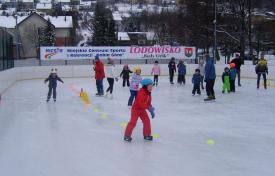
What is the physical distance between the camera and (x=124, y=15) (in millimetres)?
87062

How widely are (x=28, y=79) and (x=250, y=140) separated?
649 inches

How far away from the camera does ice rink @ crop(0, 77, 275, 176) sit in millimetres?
5566

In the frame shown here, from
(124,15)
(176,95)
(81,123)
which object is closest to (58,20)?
(124,15)

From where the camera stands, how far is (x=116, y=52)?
84.8 ft

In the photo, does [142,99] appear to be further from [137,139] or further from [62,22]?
[62,22]

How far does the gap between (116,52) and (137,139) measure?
18.8m

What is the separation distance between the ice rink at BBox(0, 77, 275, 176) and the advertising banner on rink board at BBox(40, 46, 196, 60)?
12229 mm

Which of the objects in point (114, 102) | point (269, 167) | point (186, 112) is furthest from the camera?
point (114, 102)

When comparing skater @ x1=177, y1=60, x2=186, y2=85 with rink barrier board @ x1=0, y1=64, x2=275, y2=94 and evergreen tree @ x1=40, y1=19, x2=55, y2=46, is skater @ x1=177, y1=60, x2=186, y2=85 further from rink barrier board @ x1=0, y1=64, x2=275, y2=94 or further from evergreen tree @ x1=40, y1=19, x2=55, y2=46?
evergreen tree @ x1=40, y1=19, x2=55, y2=46

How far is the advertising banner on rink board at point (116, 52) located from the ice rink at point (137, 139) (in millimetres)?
12229

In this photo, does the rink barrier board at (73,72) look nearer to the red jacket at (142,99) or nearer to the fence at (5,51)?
the fence at (5,51)

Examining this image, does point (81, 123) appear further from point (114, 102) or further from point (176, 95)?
point (176, 95)

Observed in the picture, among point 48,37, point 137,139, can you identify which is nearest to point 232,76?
point 137,139

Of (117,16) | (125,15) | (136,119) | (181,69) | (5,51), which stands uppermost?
(125,15)
